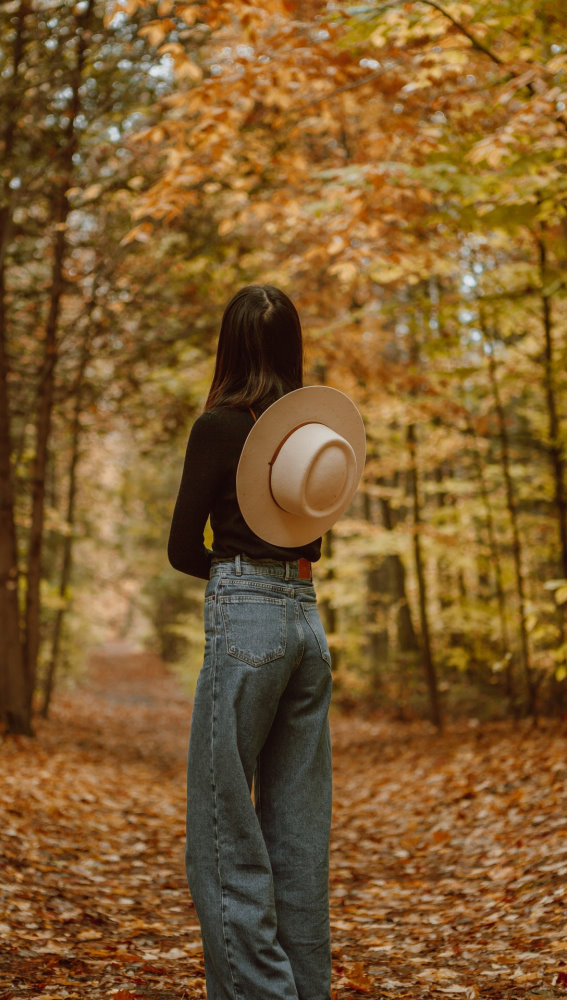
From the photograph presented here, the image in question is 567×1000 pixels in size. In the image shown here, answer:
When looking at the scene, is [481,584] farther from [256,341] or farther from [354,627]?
[256,341]

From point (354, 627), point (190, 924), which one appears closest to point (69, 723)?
point (354, 627)

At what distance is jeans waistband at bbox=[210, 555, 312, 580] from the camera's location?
252cm

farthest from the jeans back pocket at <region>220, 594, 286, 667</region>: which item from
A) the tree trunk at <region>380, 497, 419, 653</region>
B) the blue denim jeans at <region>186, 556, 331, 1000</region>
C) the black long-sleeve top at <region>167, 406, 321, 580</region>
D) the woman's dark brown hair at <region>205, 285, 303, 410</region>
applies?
the tree trunk at <region>380, 497, 419, 653</region>

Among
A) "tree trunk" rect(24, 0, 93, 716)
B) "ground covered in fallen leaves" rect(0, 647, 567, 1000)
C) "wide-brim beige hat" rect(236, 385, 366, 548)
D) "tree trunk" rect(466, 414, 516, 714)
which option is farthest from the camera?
"tree trunk" rect(466, 414, 516, 714)

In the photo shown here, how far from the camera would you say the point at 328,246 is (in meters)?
6.33

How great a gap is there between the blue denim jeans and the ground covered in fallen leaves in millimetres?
869

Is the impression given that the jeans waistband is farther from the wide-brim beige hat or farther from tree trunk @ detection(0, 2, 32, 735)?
tree trunk @ detection(0, 2, 32, 735)

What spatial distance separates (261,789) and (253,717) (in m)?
0.31

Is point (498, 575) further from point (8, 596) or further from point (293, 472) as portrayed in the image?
point (293, 472)

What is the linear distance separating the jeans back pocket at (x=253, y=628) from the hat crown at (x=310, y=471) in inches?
11.8

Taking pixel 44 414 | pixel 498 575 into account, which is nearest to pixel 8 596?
pixel 44 414

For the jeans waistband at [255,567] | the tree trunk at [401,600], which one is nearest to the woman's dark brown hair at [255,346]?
the jeans waistband at [255,567]

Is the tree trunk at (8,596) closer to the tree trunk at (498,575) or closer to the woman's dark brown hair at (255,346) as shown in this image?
the tree trunk at (498,575)

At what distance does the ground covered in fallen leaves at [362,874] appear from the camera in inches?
131
